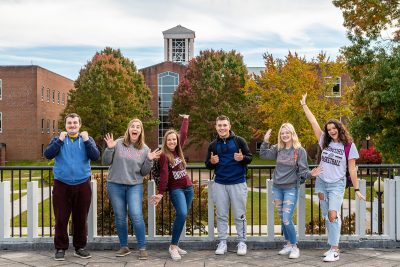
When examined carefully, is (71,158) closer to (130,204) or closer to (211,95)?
(130,204)

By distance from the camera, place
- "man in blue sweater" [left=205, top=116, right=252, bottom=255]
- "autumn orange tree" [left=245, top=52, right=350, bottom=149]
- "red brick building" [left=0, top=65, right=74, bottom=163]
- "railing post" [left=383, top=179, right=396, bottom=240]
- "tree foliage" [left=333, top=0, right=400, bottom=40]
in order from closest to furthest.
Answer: "man in blue sweater" [left=205, top=116, right=252, bottom=255]
"railing post" [left=383, top=179, right=396, bottom=240]
"tree foliage" [left=333, top=0, right=400, bottom=40]
"autumn orange tree" [left=245, top=52, right=350, bottom=149]
"red brick building" [left=0, top=65, right=74, bottom=163]

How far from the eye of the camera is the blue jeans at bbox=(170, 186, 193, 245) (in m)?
6.74

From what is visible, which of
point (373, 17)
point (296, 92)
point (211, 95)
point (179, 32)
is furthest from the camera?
point (179, 32)

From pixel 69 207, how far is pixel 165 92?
1791 inches

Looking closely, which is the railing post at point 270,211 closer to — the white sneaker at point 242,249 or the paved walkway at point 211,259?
the paved walkway at point 211,259

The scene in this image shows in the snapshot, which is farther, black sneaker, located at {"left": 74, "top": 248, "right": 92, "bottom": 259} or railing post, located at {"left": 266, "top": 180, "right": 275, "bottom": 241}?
railing post, located at {"left": 266, "top": 180, "right": 275, "bottom": 241}

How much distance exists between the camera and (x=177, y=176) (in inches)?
266

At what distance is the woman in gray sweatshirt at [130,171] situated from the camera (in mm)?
6676

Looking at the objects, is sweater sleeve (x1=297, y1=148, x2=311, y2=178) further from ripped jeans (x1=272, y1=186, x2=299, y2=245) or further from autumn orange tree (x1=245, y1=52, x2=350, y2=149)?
autumn orange tree (x1=245, y1=52, x2=350, y2=149)

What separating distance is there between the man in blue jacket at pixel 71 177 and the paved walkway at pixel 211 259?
0.25m

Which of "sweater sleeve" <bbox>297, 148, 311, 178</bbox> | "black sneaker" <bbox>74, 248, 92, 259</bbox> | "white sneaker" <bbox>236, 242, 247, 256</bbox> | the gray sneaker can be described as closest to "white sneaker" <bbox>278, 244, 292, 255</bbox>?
"white sneaker" <bbox>236, 242, 247, 256</bbox>

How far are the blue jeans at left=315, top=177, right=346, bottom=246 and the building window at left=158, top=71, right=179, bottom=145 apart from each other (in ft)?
148

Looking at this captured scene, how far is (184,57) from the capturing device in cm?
6844

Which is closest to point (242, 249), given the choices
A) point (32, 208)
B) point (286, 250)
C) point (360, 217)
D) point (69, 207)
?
point (286, 250)
